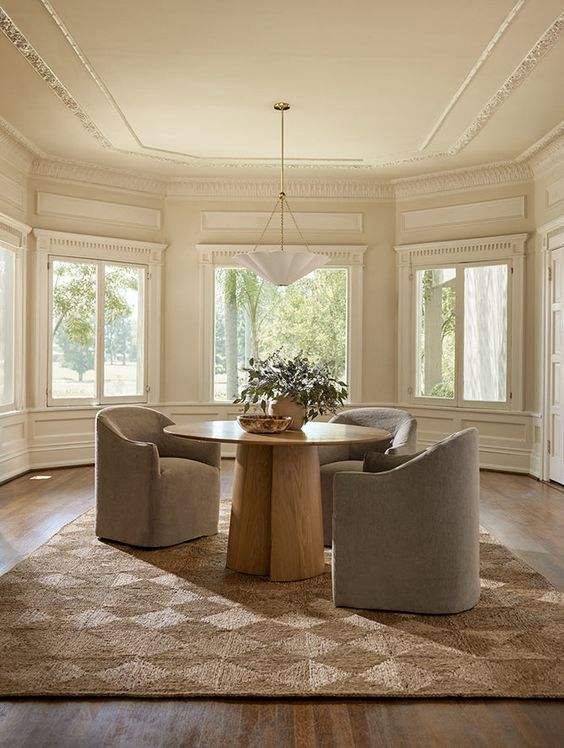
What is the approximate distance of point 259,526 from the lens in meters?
3.79

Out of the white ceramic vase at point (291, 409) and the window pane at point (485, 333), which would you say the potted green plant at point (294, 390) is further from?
the window pane at point (485, 333)

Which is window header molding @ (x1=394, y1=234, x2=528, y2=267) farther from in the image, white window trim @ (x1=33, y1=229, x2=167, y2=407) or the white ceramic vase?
the white ceramic vase

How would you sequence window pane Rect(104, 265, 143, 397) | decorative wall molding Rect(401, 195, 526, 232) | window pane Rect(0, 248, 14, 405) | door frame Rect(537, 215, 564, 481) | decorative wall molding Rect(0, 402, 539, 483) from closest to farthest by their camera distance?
window pane Rect(0, 248, 14, 405) < door frame Rect(537, 215, 564, 481) < decorative wall molding Rect(0, 402, 539, 483) < decorative wall molding Rect(401, 195, 526, 232) < window pane Rect(104, 265, 143, 397)

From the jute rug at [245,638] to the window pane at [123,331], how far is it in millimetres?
3819

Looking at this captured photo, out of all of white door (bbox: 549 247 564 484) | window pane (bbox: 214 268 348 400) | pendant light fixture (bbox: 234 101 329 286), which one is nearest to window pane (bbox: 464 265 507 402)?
white door (bbox: 549 247 564 484)

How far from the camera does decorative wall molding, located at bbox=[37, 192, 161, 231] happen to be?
23.4 feet

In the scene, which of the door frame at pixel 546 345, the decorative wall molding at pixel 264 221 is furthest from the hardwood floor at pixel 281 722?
the decorative wall molding at pixel 264 221

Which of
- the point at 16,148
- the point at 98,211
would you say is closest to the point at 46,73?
the point at 16,148

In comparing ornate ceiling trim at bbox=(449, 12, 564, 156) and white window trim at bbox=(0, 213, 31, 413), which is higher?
ornate ceiling trim at bbox=(449, 12, 564, 156)

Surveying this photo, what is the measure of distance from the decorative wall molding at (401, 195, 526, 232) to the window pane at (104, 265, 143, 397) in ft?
9.43

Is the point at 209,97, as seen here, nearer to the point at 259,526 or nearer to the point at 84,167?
the point at 84,167

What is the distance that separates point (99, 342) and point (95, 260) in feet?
2.66

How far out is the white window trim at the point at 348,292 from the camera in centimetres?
784

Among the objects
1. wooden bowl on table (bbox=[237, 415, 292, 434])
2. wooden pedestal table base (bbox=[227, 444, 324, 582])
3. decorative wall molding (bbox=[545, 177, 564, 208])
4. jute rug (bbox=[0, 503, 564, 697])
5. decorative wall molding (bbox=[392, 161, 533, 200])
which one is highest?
decorative wall molding (bbox=[392, 161, 533, 200])
